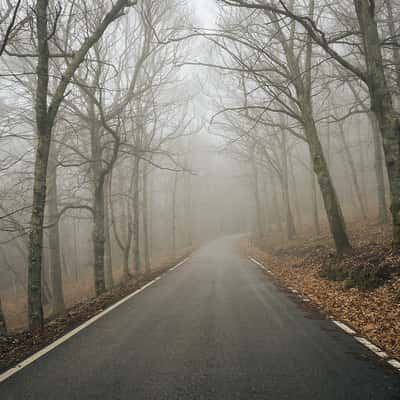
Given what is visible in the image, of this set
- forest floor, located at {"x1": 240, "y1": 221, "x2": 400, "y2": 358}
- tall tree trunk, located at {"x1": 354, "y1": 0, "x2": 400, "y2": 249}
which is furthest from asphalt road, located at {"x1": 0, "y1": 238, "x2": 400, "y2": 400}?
tall tree trunk, located at {"x1": 354, "y1": 0, "x2": 400, "y2": 249}

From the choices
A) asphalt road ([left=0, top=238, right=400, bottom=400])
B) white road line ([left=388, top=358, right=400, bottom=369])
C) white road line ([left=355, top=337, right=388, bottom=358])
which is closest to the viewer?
asphalt road ([left=0, top=238, right=400, bottom=400])

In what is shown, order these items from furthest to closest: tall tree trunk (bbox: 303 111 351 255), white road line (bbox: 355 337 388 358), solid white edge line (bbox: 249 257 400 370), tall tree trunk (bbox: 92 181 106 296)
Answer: tall tree trunk (bbox: 92 181 106 296), tall tree trunk (bbox: 303 111 351 255), white road line (bbox: 355 337 388 358), solid white edge line (bbox: 249 257 400 370)

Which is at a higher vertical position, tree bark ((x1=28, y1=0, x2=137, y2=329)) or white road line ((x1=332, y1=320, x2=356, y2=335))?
tree bark ((x1=28, y1=0, x2=137, y2=329))

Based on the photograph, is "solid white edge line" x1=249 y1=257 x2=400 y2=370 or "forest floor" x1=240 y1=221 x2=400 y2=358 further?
"forest floor" x1=240 y1=221 x2=400 y2=358

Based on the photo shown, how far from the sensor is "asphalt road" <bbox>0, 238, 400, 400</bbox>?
11.3 ft

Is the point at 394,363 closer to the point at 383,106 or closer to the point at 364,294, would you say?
the point at 364,294

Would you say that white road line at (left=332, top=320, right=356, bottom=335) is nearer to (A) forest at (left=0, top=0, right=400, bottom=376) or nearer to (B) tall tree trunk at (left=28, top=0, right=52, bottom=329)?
(A) forest at (left=0, top=0, right=400, bottom=376)

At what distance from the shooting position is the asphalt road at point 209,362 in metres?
3.46

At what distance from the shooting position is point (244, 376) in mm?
3773

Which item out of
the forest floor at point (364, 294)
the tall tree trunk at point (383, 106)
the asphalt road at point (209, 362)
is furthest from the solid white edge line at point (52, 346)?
the tall tree trunk at point (383, 106)

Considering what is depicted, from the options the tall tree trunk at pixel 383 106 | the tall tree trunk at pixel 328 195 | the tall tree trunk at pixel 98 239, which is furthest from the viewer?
the tall tree trunk at pixel 98 239

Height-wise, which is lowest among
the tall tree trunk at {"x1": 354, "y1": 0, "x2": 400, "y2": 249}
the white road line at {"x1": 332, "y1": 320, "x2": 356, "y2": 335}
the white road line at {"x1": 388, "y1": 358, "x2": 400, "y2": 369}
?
the white road line at {"x1": 332, "y1": 320, "x2": 356, "y2": 335}

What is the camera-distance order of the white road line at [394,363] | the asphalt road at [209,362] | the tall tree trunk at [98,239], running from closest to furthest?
1. the asphalt road at [209,362]
2. the white road line at [394,363]
3. the tall tree trunk at [98,239]

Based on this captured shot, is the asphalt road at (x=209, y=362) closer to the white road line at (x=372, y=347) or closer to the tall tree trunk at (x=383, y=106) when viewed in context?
the white road line at (x=372, y=347)
